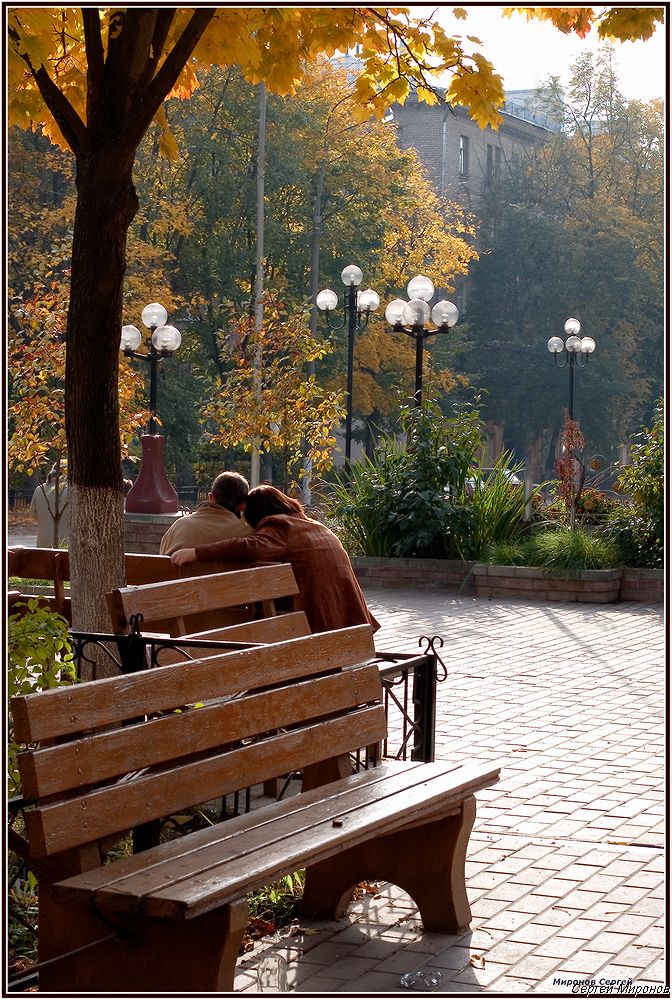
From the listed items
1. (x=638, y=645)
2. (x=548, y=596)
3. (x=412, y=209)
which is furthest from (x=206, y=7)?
(x=412, y=209)

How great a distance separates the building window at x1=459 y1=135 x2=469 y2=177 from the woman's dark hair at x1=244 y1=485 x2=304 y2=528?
63028 millimetres

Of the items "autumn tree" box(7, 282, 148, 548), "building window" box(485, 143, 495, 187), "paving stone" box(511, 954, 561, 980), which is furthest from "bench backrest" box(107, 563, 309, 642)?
"building window" box(485, 143, 495, 187)

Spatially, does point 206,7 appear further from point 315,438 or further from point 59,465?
point 315,438

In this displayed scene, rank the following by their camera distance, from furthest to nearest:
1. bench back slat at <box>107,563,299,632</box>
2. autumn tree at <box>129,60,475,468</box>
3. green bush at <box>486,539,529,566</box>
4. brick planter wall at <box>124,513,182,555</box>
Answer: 1. autumn tree at <box>129,60,475,468</box>
2. brick planter wall at <box>124,513,182,555</box>
3. green bush at <box>486,539,529,566</box>
4. bench back slat at <box>107,563,299,632</box>

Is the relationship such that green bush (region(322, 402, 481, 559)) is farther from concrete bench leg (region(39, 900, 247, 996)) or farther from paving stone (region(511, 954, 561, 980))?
concrete bench leg (region(39, 900, 247, 996))

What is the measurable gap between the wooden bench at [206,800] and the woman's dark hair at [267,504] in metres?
2.32

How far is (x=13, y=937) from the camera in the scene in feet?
14.3

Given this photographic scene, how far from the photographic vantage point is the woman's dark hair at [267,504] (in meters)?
7.22

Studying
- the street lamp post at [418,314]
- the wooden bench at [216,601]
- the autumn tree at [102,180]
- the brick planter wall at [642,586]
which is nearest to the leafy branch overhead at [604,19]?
the autumn tree at [102,180]

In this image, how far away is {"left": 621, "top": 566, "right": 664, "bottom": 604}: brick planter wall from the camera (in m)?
15.6

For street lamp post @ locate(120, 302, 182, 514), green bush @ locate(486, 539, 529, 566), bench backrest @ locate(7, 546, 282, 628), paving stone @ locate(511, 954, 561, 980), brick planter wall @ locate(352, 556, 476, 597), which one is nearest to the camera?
paving stone @ locate(511, 954, 561, 980)

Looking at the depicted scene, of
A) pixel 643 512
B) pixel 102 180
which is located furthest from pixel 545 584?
pixel 102 180

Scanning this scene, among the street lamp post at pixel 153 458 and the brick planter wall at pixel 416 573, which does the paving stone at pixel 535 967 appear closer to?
the brick planter wall at pixel 416 573

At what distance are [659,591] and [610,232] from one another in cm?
4493
